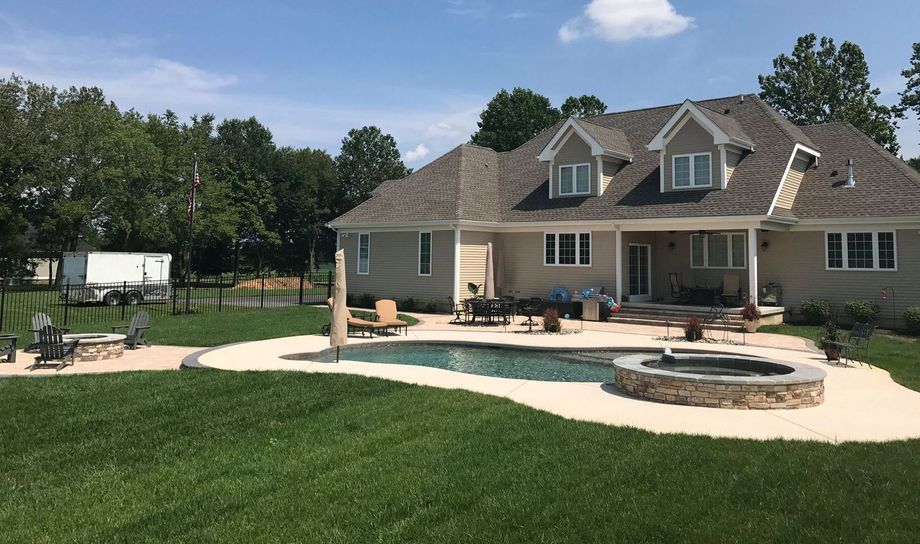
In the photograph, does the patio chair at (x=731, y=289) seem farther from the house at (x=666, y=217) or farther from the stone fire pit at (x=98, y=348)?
the stone fire pit at (x=98, y=348)

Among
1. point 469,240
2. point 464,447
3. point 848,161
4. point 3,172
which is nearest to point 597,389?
point 464,447

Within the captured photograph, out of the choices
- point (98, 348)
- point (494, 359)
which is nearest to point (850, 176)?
point (494, 359)

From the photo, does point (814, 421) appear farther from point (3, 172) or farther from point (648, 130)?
point (3, 172)

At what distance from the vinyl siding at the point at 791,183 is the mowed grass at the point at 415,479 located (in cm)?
1540

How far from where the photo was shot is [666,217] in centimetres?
1942

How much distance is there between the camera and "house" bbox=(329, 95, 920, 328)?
59.0 ft

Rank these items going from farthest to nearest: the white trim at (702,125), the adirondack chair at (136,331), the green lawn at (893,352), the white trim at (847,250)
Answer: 1. the white trim at (702,125)
2. the white trim at (847,250)
3. the adirondack chair at (136,331)
4. the green lawn at (893,352)

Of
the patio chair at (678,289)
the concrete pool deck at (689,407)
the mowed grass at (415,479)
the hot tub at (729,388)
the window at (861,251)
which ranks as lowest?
the mowed grass at (415,479)

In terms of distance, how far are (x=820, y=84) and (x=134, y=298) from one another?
159ft

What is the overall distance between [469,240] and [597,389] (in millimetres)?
14764

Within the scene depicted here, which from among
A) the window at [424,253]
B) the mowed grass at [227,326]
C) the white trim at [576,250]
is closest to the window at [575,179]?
the white trim at [576,250]

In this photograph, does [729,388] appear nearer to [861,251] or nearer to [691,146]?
[861,251]

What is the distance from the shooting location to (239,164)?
59031 mm

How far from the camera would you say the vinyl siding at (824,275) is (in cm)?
1700
